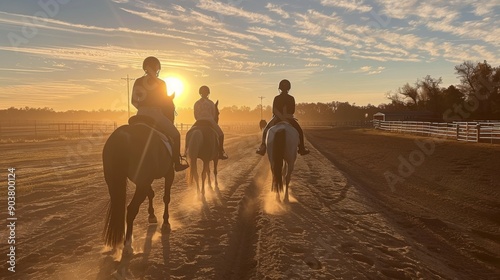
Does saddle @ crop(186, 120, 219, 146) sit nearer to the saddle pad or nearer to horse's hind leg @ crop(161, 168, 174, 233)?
horse's hind leg @ crop(161, 168, 174, 233)

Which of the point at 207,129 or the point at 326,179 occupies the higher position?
the point at 207,129

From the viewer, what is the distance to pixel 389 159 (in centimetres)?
1925

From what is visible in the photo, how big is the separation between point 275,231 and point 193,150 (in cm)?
417

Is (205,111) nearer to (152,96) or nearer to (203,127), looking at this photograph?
(203,127)

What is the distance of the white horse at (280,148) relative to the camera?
8945 mm

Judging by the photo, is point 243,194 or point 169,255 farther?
point 243,194

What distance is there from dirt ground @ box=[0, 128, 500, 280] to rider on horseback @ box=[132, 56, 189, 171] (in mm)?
2023

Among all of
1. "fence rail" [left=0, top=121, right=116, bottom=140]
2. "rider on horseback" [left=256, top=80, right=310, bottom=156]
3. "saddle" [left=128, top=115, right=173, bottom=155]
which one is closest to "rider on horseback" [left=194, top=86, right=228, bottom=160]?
"rider on horseback" [left=256, top=80, right=310, bottom=156]

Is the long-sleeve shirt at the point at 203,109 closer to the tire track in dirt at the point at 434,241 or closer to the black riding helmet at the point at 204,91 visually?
the black riding helmet at the point at 204,91

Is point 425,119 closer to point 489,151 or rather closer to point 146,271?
point 489,151

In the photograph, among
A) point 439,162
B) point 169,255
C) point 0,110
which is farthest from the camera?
point 0,110

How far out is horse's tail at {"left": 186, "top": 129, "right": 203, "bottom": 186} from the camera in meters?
9.84

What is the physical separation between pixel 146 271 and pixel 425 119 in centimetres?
8120

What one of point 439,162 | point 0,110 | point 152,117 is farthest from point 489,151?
point 0,110
